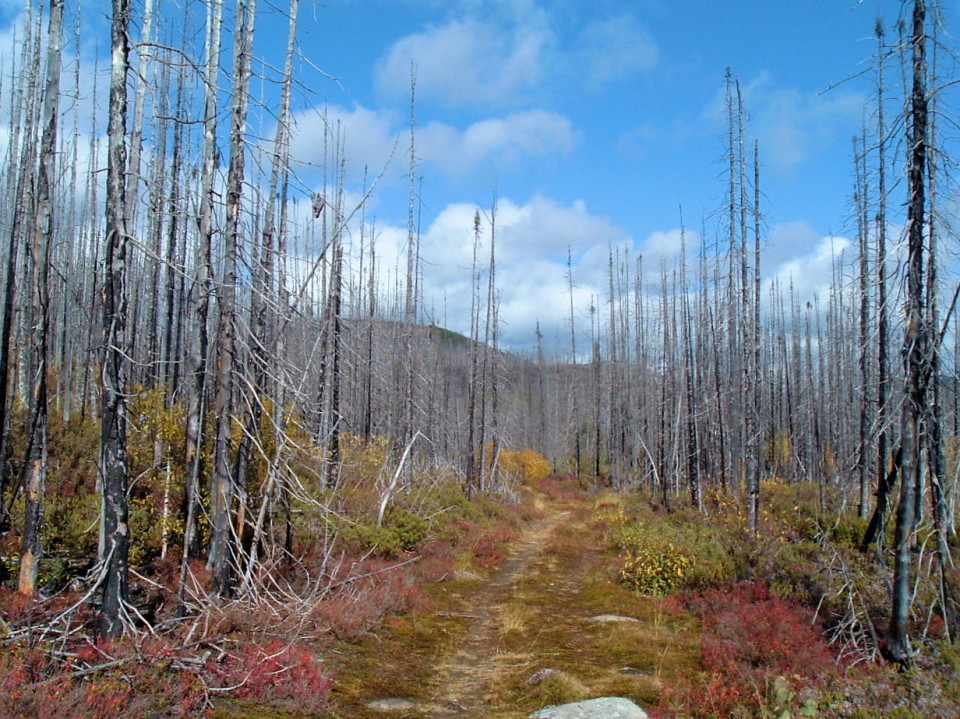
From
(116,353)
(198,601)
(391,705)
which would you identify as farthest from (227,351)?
(391,705)

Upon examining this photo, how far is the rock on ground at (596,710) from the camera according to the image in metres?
6.30

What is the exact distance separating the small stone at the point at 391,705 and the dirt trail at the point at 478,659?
20 cm

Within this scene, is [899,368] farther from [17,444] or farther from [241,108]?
[17,444]

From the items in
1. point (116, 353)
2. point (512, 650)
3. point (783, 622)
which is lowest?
point (512, 650)

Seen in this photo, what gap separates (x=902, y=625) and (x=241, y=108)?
10.4 metres

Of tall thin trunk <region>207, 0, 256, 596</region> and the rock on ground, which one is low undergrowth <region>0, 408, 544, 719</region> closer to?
tall thin trunk <region>207, 0, 256, 596</region>

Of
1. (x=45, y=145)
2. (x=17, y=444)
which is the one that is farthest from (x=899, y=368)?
(x=17, y=444)

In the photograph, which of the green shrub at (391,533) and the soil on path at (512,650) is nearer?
the soil on path at (512,650)

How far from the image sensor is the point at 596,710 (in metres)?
6.42

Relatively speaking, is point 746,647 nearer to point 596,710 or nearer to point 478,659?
point 596,710

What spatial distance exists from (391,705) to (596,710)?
2.22 meters

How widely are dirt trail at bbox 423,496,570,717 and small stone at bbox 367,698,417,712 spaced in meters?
0.20

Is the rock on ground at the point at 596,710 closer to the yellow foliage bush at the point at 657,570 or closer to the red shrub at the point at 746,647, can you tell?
the red shrub at the point at 746,647

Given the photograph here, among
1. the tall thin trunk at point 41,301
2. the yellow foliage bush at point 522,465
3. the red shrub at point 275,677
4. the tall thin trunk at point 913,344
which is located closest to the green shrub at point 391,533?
the red shrub at point 275,677
